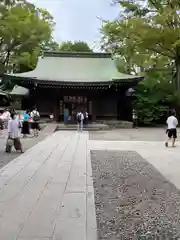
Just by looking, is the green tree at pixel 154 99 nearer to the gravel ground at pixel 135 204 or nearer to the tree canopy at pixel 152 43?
the tree canopy at pixel 152 43

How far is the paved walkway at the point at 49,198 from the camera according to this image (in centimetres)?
455

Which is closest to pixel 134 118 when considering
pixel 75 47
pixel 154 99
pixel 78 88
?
pixel 154 99

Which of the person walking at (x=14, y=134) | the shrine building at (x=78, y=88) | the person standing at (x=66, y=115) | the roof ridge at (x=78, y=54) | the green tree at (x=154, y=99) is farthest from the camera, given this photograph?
the roof ridge at (x=78, y=54)

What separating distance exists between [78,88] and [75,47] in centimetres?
2918

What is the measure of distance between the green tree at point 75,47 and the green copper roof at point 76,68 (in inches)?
855

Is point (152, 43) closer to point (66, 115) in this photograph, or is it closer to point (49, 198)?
point (66, 115)

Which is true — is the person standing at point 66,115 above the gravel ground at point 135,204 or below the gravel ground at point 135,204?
above

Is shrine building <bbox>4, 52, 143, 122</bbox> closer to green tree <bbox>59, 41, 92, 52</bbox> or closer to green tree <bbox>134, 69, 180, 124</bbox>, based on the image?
green tree <bbox>134, 69, 180, 124</bbox>

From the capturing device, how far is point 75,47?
60250 millimetres

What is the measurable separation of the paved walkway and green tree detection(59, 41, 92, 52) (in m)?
49.9

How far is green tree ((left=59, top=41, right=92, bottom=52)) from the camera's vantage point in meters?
59.9

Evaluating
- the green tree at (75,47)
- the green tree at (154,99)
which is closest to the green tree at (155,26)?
the green tree at (154,99)

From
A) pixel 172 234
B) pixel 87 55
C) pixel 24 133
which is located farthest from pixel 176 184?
pixel 87 55

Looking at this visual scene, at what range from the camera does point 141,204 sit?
611 cm
